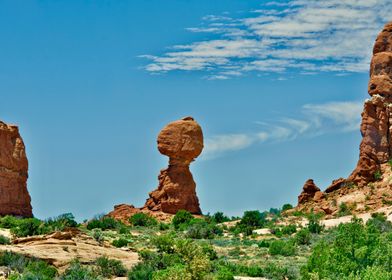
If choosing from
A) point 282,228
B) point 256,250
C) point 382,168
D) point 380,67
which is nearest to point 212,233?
point 282,228

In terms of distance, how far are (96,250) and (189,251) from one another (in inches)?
192

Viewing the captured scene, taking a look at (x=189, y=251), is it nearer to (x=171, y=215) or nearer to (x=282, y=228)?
(x=282, y=228)

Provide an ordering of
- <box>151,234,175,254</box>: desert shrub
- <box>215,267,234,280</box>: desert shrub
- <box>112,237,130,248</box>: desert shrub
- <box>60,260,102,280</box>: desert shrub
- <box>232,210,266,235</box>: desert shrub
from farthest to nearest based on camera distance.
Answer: <box>232,210,266,235</box>: desert shrub
<box>112,237,130,248</box>: desert shrub
<box>151,234,175,254</box>: desert shrub
<box>60,260,102,280</box>: desert shrub
<box>215,267,234,280</box>: desert shrub

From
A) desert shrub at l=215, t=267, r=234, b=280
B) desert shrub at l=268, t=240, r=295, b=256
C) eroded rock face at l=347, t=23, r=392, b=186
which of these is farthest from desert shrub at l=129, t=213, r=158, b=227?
desert shrub at l=215, t=267, r=234, b=280

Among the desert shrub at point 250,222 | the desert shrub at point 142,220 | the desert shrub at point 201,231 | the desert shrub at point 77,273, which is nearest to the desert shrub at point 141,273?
the desert shrub at point 77,273

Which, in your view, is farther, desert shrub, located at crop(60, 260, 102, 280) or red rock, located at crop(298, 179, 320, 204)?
red rock, located at crop(298, 179, 320, 204)

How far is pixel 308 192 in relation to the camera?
228 ft

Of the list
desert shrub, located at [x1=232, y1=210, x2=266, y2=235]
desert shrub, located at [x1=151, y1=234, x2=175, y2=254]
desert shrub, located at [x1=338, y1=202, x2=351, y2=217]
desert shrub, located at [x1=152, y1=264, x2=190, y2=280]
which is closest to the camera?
desert shrub, located at [x1=152, y1=264, x2=190, y2=280]

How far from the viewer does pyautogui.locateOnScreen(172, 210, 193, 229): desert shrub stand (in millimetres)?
61812

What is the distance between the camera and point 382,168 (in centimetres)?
6612

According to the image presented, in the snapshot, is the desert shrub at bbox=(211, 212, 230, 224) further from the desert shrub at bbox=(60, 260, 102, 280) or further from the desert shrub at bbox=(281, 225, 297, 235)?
the desert shrub at bbox=(60, 260, 102, 280)

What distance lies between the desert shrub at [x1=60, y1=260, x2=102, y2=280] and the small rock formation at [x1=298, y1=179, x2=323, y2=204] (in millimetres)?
35159

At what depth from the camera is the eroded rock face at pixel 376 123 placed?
66.6 m


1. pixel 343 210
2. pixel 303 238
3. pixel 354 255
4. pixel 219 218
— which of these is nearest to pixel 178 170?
pixel 219 218
